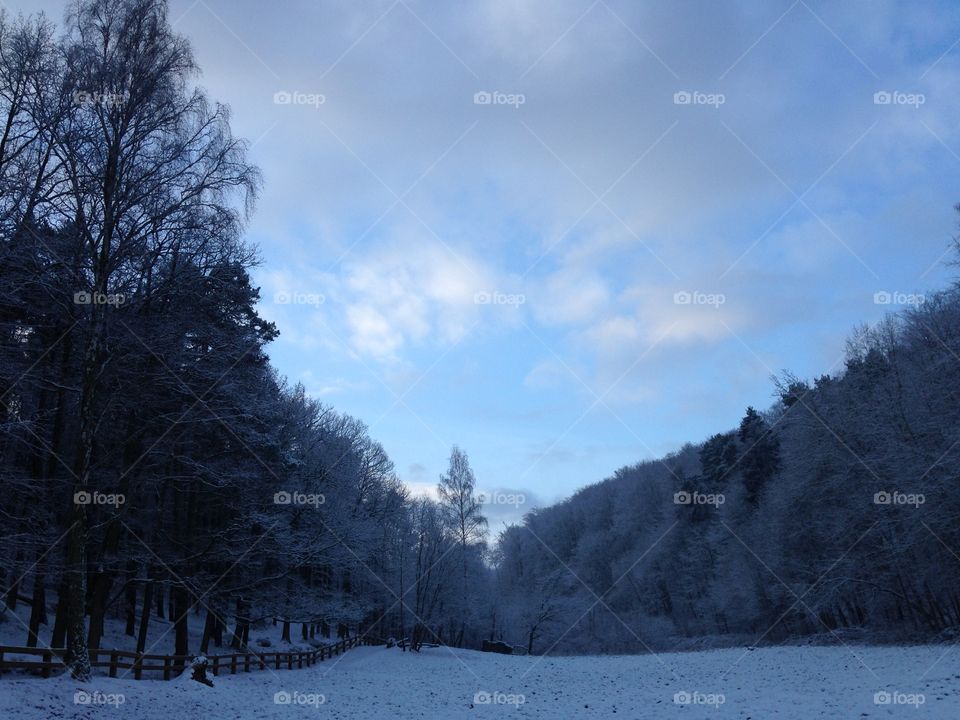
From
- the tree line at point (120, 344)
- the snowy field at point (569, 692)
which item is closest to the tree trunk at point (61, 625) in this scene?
the tree line at point (120, 344)

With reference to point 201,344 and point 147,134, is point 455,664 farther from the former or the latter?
point 147,134

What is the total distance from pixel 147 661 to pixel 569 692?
532 inches

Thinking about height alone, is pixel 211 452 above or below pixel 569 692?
above

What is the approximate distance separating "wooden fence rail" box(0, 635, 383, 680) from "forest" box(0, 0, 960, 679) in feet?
1.81

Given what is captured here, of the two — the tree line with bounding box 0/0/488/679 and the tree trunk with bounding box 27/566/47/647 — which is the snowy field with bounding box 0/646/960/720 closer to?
the tree line with bounding box 0/0/488/679

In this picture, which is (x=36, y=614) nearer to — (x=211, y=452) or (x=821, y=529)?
(x=211, y=452)

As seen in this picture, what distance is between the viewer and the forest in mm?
14477

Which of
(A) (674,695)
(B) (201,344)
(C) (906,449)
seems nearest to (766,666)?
(A) (674,695)

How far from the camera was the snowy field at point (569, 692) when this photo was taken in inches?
525

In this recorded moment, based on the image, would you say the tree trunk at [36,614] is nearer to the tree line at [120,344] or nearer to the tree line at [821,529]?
the tree line at [120,344]

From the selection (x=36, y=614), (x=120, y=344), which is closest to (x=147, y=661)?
(x=36, y=614)

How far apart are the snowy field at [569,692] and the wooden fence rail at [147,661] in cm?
45

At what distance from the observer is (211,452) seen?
22.3m

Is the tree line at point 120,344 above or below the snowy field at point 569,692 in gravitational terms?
above
